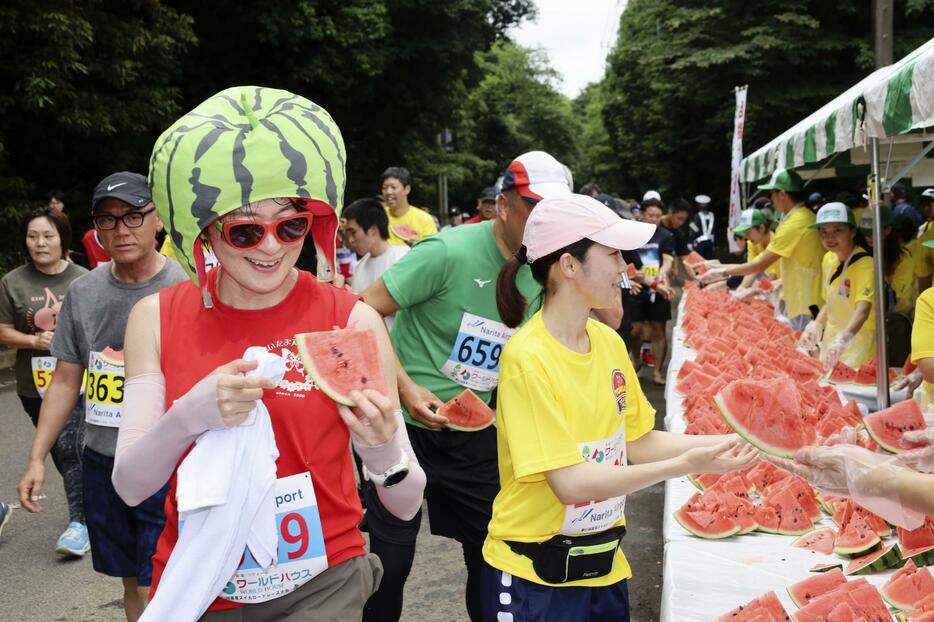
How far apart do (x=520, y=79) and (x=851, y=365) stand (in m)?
68.7

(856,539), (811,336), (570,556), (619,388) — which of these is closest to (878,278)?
(856,539)

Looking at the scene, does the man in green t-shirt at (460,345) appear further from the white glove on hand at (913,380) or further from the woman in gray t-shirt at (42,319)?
the white glove on hand at (913,380)

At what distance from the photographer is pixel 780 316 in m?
10.7

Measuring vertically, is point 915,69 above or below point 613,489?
above

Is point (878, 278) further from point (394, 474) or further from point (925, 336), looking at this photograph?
point (394, 474)

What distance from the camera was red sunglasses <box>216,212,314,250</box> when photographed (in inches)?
83.3

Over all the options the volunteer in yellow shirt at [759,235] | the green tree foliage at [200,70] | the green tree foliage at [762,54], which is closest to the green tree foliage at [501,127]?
the green tree foliage at [200,70]

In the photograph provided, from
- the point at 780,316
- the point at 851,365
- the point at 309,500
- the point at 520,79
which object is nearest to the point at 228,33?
the point at 780,316

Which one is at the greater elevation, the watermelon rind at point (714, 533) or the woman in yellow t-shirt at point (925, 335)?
the woman in yellow t-shirt at point (925, 335)

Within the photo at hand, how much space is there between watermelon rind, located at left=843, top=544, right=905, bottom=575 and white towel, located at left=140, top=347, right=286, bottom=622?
9.25 feet

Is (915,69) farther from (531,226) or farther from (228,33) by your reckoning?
(228,33)

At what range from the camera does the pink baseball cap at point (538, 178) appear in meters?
3.62

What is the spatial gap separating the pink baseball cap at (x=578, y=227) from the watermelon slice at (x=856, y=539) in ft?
6.34

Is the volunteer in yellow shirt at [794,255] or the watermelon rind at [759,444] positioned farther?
the volunteer in yellow shirt at [794,255]
